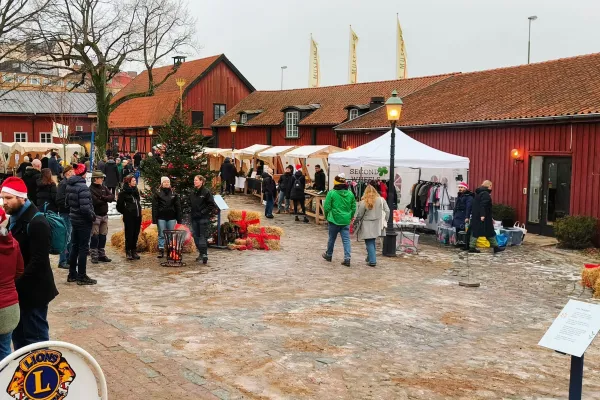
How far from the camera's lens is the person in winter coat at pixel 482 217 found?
14.3 metres

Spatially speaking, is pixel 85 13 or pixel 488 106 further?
pixel 85 13

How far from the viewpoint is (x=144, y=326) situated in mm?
7770

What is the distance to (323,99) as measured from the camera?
121ft

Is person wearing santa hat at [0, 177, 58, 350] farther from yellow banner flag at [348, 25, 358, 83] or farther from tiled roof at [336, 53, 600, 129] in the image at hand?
yellow banner flag at [348, 25, 358, 83]

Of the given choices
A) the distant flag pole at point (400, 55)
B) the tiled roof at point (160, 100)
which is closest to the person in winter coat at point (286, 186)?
the tiled roof at point (160, 100)

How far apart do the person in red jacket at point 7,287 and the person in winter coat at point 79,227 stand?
5.53 meters

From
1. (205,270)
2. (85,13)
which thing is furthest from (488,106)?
(85,13)

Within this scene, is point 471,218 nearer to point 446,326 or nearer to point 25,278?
point 446,326

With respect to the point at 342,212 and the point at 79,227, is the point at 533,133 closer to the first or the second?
the point at 342,212

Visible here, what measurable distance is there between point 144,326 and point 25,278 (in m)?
2.86

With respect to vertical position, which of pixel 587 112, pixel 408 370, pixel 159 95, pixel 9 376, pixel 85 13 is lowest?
pixel 408 370

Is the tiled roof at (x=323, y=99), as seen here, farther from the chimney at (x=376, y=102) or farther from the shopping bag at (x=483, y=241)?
the shopping bag at (x=483, y=241)

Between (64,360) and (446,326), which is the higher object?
(64,360)

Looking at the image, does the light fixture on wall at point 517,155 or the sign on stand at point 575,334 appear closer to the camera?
the sign on stand at point 575,334
